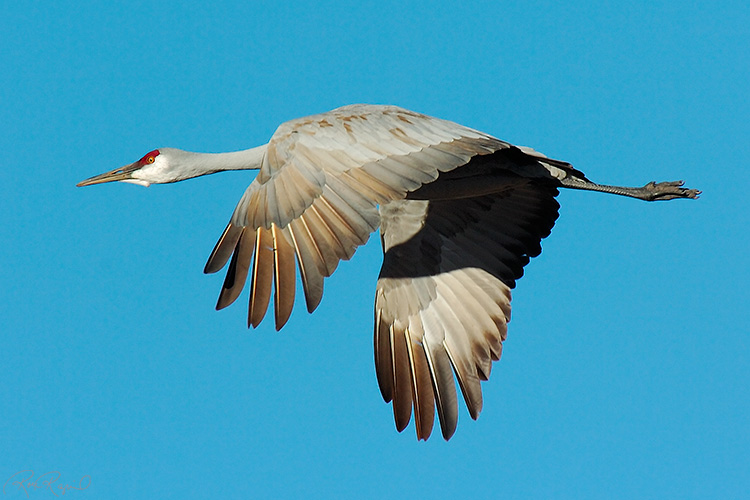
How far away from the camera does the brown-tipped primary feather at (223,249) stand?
23.3ft

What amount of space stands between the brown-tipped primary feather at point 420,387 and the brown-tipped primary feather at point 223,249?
9.60 ft

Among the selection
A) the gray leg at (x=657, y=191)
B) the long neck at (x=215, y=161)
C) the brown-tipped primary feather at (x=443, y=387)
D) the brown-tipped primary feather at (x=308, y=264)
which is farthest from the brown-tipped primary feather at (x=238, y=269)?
the gray leg at (x=657, y=191)

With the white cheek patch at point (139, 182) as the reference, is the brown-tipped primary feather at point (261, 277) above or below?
below

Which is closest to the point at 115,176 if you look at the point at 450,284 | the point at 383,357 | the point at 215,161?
the point at 215,161

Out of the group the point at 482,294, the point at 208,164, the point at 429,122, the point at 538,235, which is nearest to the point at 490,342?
the point at 482,294

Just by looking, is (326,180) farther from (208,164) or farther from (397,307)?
(397,307)

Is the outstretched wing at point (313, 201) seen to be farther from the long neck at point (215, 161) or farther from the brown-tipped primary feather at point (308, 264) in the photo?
the long neck at point (215, 161)

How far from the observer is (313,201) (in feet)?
23.0

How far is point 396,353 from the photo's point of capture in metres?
9.52

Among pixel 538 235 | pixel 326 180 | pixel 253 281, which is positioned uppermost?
pixel 538 235

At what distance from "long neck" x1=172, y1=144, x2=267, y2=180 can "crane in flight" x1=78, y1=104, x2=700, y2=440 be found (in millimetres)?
13

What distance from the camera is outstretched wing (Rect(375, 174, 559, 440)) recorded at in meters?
9.42

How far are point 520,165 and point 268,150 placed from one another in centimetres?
249

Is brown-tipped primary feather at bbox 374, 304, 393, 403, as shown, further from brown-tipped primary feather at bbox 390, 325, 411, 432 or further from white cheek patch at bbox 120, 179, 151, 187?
white cheek patch at bbox 120, 179, 151, 187
